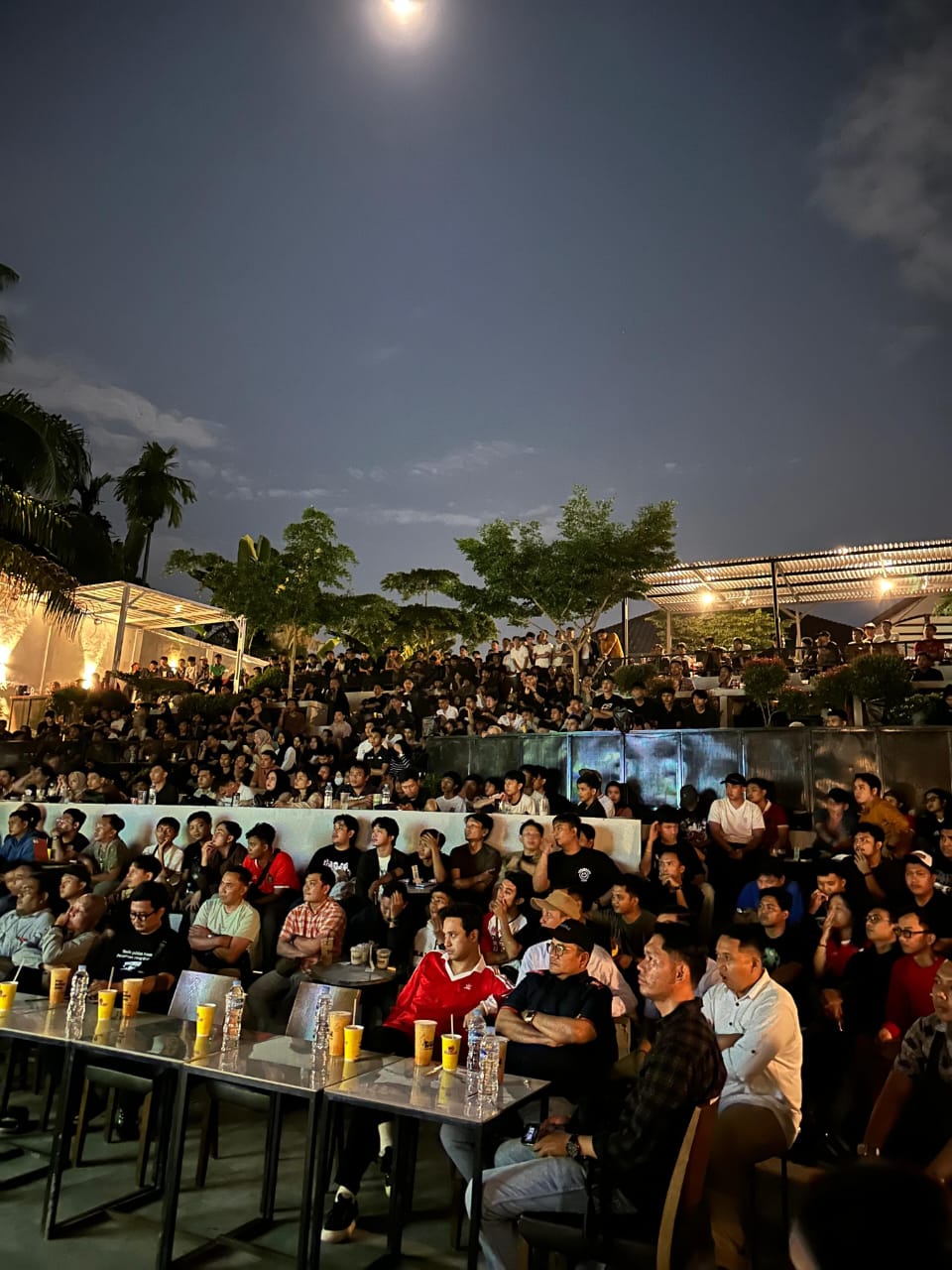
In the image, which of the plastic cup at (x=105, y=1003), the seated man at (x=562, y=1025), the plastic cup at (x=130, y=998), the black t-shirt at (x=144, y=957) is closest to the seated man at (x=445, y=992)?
the seated man at (x=562, y=1025)

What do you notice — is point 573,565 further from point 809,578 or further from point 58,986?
point 58,986

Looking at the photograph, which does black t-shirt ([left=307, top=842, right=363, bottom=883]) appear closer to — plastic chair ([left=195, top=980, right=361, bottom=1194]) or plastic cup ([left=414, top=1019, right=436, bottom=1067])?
plastic chair ([left=195, top=980, right=361, bottom=1194])

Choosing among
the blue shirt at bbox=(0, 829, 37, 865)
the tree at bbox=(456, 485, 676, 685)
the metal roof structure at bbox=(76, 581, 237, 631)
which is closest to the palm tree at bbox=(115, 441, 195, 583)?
the metal roof structure at bbox=(76, 581, 237, 631)

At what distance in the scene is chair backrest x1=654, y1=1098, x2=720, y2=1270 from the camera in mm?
2615

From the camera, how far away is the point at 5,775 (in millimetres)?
12992

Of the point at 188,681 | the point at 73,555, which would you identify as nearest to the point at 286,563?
the point at 188,681

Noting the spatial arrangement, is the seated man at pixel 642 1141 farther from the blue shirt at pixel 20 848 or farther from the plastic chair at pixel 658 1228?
the blue shirt at pixel 20 848

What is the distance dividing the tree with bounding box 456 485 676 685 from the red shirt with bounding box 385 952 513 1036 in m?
13.5

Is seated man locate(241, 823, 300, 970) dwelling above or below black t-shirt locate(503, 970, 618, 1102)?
above

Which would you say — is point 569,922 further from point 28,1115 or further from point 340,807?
point 340,807

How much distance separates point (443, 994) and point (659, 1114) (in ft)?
6.32

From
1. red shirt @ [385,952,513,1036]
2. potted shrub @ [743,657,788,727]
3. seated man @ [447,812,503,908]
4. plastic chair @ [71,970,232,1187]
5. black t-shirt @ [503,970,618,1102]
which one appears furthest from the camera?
potted shrub @ [743,657,788,727]

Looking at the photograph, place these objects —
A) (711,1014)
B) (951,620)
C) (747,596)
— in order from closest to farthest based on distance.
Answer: (711,1014) < (951,620) < (747,596)

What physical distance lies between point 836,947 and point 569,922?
164cm
